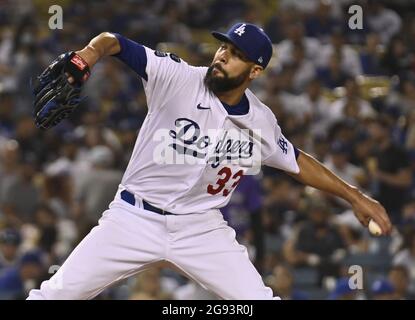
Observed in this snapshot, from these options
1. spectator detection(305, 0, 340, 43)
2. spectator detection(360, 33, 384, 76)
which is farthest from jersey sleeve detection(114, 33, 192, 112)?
spectator detection(305, 0, 340, 43)

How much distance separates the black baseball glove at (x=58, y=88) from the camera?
4.41 metres

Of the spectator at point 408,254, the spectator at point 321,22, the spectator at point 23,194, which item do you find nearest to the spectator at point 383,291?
the spectator at point 408,254

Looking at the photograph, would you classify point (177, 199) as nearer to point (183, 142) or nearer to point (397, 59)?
point (183, 142)

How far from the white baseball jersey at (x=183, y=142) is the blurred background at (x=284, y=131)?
1.97 m

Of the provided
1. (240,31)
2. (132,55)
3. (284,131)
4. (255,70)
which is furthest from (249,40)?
(284,131)

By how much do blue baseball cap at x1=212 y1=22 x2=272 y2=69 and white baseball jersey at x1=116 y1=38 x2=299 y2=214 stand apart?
224 millimetres

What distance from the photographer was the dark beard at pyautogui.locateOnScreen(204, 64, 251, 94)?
4977 mm

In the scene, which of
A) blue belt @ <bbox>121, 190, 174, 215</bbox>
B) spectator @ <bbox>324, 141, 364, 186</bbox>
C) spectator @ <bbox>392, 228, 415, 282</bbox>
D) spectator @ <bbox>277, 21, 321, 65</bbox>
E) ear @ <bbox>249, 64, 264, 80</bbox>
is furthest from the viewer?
spectator @ <bbox>277, 21, 321, 65</bbox>

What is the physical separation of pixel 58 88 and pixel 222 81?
0.90m

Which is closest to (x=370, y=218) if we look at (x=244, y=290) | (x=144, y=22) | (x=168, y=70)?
(x=244, y=290)

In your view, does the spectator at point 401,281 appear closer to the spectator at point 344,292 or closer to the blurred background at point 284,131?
the blurred background at point 284,131

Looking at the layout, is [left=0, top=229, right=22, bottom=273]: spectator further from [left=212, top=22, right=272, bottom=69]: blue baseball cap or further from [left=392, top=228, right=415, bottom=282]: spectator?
[left=212, top=22, right=272, bottom=69]: blue baseball cap

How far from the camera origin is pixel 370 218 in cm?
527

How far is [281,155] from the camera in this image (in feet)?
17.2
